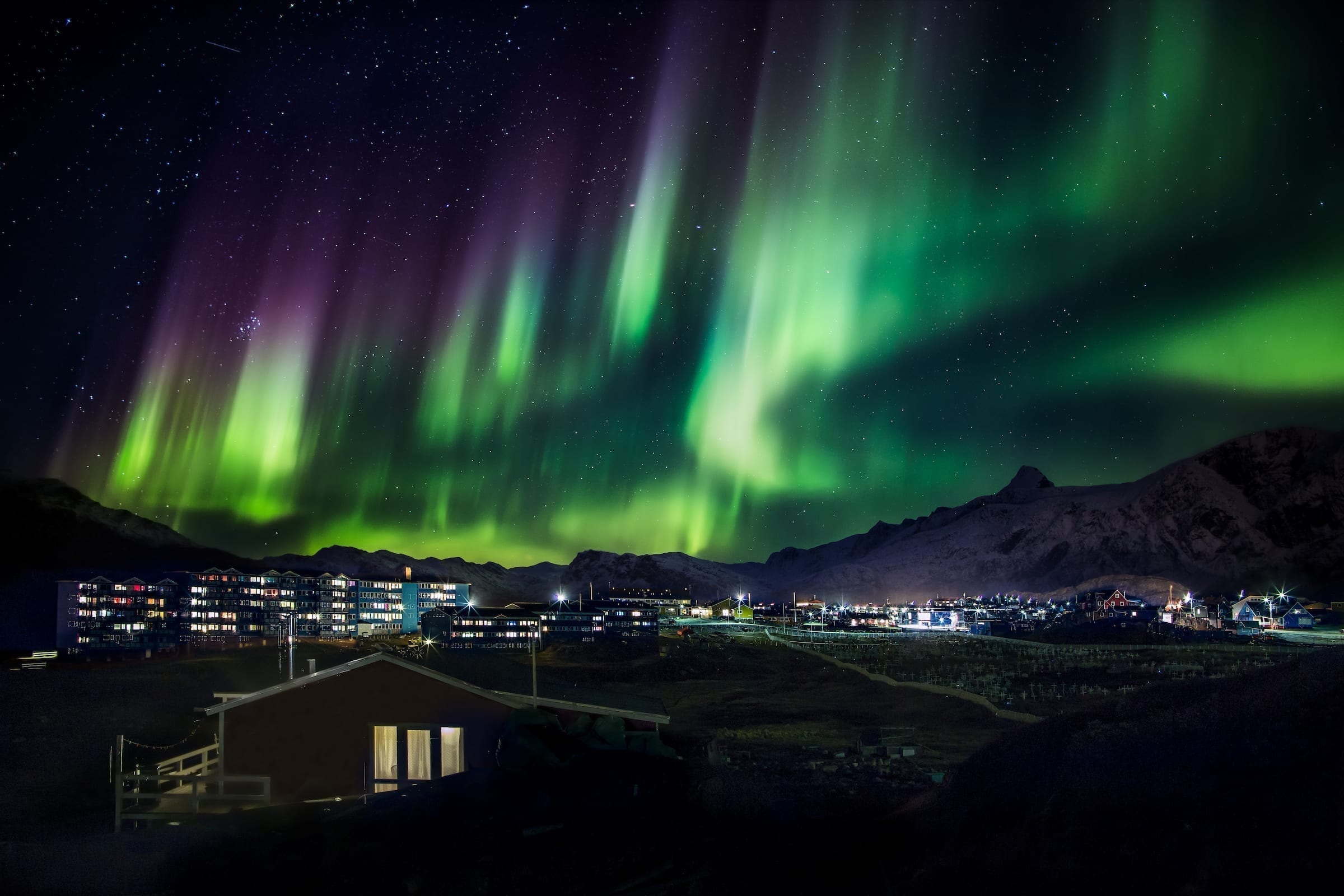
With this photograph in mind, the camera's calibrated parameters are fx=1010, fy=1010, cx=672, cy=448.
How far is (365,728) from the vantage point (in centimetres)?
2516

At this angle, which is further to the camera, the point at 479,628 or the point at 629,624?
the point at 629,624

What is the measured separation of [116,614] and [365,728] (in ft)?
431

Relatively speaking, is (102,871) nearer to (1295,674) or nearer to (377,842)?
(377,842)

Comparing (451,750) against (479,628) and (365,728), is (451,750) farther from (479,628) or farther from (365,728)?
(479,628)

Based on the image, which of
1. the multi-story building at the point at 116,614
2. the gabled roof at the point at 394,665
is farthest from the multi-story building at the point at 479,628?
the gabled roof at the point at 394,665

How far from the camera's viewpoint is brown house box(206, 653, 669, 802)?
24.9 m

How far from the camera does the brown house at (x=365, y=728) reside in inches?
981

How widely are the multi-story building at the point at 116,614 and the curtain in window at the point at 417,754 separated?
121m

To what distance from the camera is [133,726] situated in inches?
1923

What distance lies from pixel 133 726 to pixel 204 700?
10342mm

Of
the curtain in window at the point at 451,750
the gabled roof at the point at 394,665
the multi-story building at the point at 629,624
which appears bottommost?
the multi-story building at the point at 629,624

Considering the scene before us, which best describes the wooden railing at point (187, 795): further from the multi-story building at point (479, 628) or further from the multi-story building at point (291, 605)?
the multi-story building at point (291, 605)

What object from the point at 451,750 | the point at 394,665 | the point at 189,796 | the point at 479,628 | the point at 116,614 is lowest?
the point at 479,628

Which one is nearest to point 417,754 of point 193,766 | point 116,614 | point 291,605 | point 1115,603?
point 193,766
